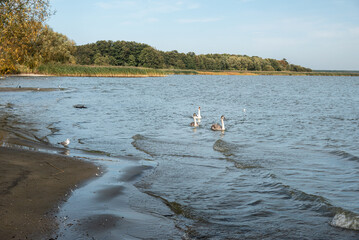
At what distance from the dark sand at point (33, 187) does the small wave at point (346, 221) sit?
525cm

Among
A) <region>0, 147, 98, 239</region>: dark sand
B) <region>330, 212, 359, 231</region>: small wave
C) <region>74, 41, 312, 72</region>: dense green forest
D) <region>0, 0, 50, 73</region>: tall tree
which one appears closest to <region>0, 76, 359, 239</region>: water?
<region>330, 212, 359, 231</region>: small wave

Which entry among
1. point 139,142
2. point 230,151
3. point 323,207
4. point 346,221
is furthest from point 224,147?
point 346,221

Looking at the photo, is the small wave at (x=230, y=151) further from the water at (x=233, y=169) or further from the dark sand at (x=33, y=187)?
the dark sand at (x=33, y=187)

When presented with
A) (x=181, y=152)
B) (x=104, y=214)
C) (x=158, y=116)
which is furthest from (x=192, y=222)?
(x=158, y=116)

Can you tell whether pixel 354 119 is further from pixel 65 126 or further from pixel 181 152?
pixel 65 126

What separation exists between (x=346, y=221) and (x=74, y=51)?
306ft

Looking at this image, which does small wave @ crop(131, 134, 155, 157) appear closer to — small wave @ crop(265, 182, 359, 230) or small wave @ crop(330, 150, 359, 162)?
small wave @ crop(265, 182, 359, 230)

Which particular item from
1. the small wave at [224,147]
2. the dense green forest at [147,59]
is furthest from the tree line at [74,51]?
the small wave at [224,147]

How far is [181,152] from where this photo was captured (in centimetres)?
1323

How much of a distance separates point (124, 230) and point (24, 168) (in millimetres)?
3945

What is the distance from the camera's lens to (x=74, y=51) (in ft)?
303

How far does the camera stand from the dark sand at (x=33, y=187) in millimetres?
5613

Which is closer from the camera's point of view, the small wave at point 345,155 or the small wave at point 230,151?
the small wave at point 230,151

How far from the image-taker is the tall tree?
13.4 meters
